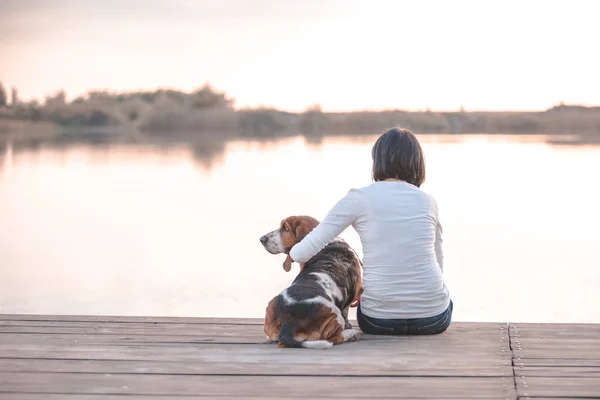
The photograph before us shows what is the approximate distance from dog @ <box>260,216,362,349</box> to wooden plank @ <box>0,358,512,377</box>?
252mm

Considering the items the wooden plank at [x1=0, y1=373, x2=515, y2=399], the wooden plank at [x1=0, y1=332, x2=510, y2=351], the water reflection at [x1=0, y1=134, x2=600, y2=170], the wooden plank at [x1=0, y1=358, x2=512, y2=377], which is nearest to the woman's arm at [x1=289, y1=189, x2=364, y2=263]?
the wooden plank at [x1=0, y1=332, x2=510, y2=351]

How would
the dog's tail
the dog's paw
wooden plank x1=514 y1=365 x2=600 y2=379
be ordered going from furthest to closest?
the dog's paw, the dog's tail, wooden plank x1=514 y1=365 x2=600 y2=379

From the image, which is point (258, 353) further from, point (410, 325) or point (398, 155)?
point (398, 155)

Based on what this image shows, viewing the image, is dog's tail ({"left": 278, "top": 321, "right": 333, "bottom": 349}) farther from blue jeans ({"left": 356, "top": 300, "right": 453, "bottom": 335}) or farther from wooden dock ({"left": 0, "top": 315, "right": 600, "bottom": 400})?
blue jeans ({"left": 356, "top": 300, "right": 453, "bottom": 335})

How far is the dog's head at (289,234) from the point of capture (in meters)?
4.19

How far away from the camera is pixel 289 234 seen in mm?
4188

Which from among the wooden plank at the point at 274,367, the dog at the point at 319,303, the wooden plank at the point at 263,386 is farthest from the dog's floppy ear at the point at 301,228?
the wooden plank at the point at 263,386

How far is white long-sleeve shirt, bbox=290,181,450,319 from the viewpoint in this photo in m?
3.87

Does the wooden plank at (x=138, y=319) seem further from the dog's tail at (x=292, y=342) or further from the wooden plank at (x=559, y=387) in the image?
the wooden plank at (x=559, y=387)

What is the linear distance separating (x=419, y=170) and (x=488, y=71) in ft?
70.5

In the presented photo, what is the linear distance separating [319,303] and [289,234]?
613mm

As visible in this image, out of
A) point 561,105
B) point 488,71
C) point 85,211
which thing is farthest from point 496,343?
point 488,71

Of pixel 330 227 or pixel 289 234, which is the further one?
pixel 289 234

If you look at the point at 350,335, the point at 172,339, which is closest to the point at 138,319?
the point at 172,339
